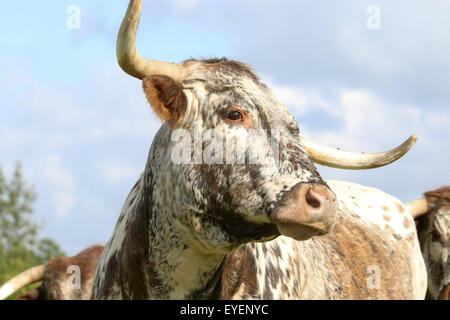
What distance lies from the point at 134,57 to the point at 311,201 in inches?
52.6

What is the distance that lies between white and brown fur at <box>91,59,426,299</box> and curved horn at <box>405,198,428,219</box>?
4.71 meters

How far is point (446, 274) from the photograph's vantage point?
909 centimetres

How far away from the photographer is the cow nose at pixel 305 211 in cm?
379

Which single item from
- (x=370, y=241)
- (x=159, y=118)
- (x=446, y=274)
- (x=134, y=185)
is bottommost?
(x=446, y=274)

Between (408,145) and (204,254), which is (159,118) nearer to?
(204,254)

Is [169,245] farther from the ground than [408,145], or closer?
closer

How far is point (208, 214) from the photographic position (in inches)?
163

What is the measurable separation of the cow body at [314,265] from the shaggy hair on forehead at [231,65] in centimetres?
96

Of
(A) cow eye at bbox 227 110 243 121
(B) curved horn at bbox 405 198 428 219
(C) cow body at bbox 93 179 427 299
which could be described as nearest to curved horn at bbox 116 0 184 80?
(A) cow eye at bbox 227 110 243 121

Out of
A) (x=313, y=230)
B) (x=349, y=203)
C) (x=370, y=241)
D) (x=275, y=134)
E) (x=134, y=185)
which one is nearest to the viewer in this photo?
(x=313, y=230)

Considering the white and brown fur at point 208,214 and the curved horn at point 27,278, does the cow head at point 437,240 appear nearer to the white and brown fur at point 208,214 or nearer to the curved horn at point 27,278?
the white and brown fur at point 208,214

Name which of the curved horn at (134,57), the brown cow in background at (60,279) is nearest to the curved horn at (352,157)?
the curved horn at (134,57)

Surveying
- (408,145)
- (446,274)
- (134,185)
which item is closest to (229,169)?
(134,185)

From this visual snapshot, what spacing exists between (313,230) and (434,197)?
6053 millimetres
